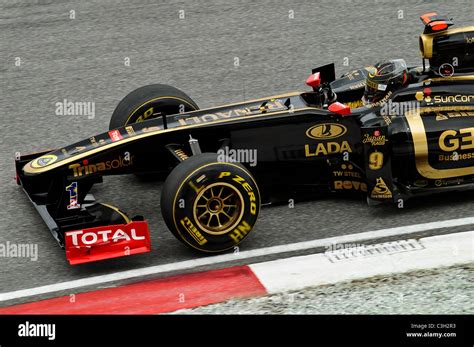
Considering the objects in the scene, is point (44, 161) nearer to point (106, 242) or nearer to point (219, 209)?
point (106, 242)

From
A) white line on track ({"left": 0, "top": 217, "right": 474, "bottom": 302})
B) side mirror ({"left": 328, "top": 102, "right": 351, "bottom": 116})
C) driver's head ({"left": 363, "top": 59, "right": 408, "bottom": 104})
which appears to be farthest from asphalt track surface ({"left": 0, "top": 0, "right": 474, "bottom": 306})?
driver's head ({"left": 363, "top": 59, "right": 408, "bottom": 104})

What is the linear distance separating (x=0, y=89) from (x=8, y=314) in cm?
495

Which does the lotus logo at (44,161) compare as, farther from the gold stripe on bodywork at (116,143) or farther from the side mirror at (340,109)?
the side mirror at (340,109)

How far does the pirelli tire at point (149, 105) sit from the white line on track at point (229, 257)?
1.81 meters

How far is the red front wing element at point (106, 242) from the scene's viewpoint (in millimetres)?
7008

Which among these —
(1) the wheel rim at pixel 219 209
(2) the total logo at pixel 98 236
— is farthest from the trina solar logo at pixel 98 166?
(1) the wheel rim at pixel 219 209

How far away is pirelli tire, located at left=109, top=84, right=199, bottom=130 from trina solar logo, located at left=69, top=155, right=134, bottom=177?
920 mm

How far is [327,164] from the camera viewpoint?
7.94 meters

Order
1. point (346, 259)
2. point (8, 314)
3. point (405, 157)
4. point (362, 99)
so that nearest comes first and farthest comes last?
point (8, 314) → point (346, 259) → point (405, 157) → point (362, 99)

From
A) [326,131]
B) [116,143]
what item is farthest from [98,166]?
[326,131]

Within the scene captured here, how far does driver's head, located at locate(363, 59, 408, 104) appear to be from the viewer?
8.11 m

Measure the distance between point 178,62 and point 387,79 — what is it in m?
3.98
